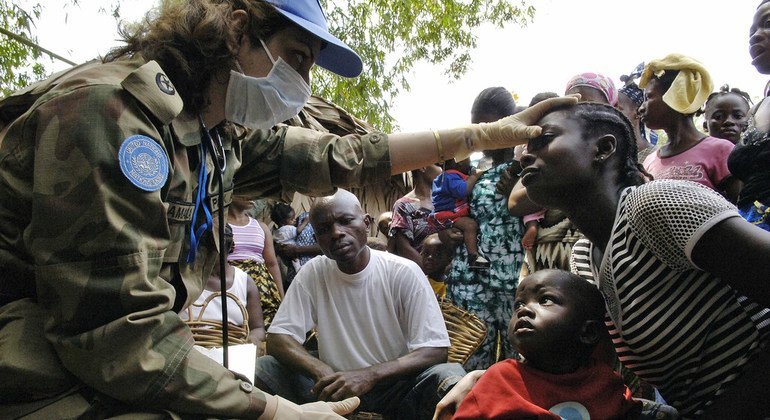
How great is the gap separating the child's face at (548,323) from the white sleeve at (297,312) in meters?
1.81

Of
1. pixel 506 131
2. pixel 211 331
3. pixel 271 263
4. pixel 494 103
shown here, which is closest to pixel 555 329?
pixel 506 131

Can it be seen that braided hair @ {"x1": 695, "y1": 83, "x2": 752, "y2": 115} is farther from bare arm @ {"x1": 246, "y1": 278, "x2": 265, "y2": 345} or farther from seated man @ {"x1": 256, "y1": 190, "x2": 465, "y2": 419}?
bare arm @ {"x1": 246, "y1": 278, "x2": 265, "y2": 345}

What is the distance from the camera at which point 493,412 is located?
195cm

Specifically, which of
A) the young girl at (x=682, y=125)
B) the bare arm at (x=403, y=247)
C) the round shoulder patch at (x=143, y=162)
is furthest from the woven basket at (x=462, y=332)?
the round shoulder patch at (x=143, y=162)

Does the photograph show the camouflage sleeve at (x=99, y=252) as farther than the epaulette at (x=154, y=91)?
No

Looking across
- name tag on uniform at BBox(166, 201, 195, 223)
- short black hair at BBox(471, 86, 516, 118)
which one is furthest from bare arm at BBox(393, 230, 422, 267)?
name tag on uniform at BBox(166, 201, 195, 223)

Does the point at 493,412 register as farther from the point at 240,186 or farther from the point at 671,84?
the point at 671,84

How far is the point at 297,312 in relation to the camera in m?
3.85

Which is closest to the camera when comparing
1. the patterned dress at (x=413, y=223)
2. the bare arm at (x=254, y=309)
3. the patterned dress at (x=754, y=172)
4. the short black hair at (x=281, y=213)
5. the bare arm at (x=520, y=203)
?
the patterned dress at (x=754, y=172)

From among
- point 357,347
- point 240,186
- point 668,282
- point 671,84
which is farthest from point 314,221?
point 668,282

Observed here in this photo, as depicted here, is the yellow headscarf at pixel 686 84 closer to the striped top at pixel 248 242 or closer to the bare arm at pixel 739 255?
the bare arm at pixel 739 255

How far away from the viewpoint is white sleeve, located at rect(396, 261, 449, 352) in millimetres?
3529

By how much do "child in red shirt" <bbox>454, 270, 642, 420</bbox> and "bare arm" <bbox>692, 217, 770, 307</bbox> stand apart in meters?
0.52

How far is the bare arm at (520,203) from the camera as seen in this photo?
3.66 metres
